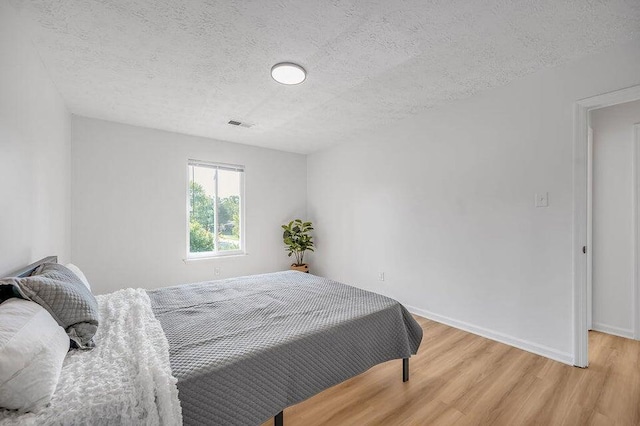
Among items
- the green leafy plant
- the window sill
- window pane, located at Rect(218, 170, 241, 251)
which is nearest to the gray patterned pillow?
the window sill

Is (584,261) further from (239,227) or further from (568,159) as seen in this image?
(239,227)

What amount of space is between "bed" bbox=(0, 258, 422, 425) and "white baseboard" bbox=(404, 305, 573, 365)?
1161 mm

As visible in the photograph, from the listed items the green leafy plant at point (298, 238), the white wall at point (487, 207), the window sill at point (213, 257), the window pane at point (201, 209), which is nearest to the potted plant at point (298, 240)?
the green leafy plant at point (298, 238)

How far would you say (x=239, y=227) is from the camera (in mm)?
4730

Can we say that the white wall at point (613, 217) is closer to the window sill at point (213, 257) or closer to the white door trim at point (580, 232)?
the white door trim at point (580, 232)

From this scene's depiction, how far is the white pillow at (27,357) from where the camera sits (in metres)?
0.88

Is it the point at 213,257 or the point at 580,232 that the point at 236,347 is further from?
the point at 213,257

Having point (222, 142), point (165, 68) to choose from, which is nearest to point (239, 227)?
point (222, 142)

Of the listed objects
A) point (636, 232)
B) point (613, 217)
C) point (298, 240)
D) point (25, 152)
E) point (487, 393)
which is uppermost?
point (25, 152)

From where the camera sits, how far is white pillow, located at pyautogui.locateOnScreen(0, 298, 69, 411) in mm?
876

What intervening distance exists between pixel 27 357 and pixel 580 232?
3.38m

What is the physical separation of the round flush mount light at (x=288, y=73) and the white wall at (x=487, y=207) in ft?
5.71

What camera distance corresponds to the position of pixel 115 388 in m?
1.05

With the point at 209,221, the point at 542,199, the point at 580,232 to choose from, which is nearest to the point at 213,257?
the point at 209,221
